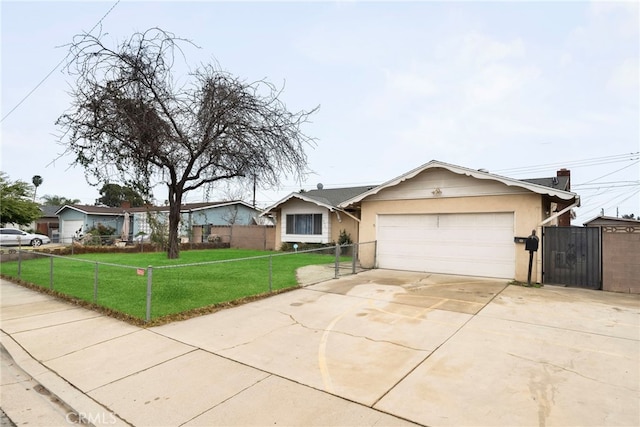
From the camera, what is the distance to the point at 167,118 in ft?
44.8

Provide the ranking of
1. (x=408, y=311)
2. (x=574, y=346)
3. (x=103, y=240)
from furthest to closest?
(x=103, y=240), (x=408, y=311), (x=574, y=346)

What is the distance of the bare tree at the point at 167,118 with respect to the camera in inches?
476

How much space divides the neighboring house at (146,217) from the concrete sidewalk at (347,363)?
20515 mm

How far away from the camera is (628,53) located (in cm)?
1074

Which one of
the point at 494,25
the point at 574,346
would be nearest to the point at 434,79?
the point at 494,25

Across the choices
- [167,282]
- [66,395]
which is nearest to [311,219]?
[167,282]

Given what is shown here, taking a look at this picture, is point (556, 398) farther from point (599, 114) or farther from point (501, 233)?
point (599, 114)

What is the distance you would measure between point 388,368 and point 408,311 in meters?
2.73

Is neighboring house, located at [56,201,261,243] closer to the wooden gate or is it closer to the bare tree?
the bare tree

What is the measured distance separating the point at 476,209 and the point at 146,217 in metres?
24.6

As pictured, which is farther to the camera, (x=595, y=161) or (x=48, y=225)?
(x=48, y=225)

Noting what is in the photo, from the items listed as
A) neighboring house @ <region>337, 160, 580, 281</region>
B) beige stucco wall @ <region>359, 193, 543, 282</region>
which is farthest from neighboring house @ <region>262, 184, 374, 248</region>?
neighboring house @ <region>337, 160, 580, 281</region>

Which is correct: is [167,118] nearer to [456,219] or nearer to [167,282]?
[167,282]

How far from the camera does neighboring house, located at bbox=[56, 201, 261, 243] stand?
27375mm
